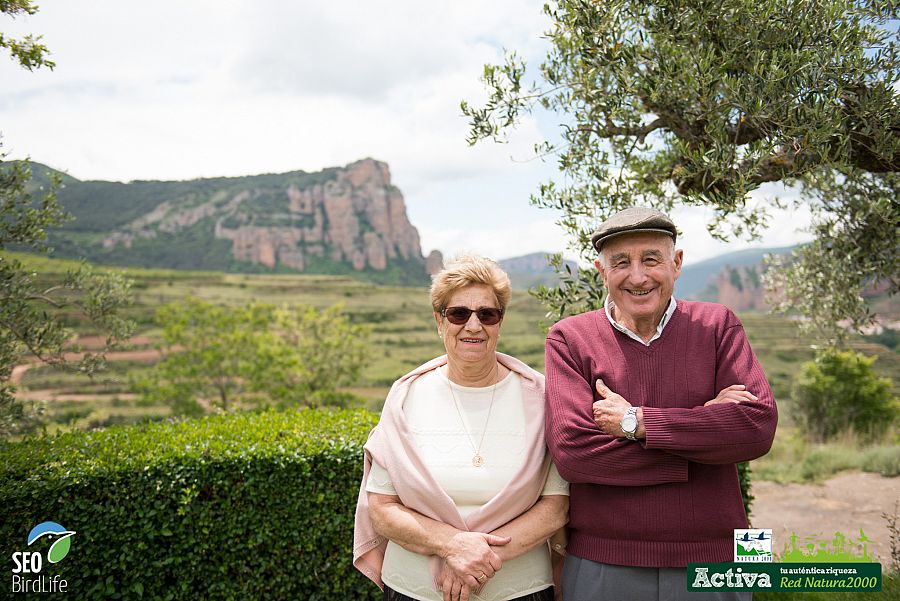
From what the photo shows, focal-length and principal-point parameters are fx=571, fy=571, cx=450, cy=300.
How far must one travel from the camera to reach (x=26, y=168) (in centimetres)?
634

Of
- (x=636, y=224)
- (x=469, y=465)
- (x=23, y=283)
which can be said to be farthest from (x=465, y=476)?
(x=23, y=283)

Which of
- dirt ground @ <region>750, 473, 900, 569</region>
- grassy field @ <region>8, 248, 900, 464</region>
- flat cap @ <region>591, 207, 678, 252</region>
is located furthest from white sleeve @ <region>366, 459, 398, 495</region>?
grassy field @ <region>8, 248, 900, 464</region>

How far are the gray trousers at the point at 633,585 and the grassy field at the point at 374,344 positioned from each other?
7653mm

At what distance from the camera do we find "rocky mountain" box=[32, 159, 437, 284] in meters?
112

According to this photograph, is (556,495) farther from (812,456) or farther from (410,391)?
(812,456)

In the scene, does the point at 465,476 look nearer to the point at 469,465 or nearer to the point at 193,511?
the point at 469,465

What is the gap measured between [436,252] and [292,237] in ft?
136

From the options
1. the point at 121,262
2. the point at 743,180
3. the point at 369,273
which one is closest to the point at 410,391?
the point at 743,180

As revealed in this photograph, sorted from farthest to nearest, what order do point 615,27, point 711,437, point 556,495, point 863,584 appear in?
point 615,27 → point 863,584 → point 556,495 → point 711,437

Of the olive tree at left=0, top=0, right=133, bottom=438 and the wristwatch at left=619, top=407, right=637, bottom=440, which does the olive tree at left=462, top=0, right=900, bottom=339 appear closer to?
the wristwatch at left=619, top=407, right=637, bottom=440

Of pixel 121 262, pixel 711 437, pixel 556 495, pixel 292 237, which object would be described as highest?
pixel 292 237

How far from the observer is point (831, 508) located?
8.68m

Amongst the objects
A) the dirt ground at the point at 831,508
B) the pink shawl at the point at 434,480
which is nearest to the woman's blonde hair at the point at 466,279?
the pink shawl at the point at 434,480

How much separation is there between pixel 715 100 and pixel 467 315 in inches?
102
